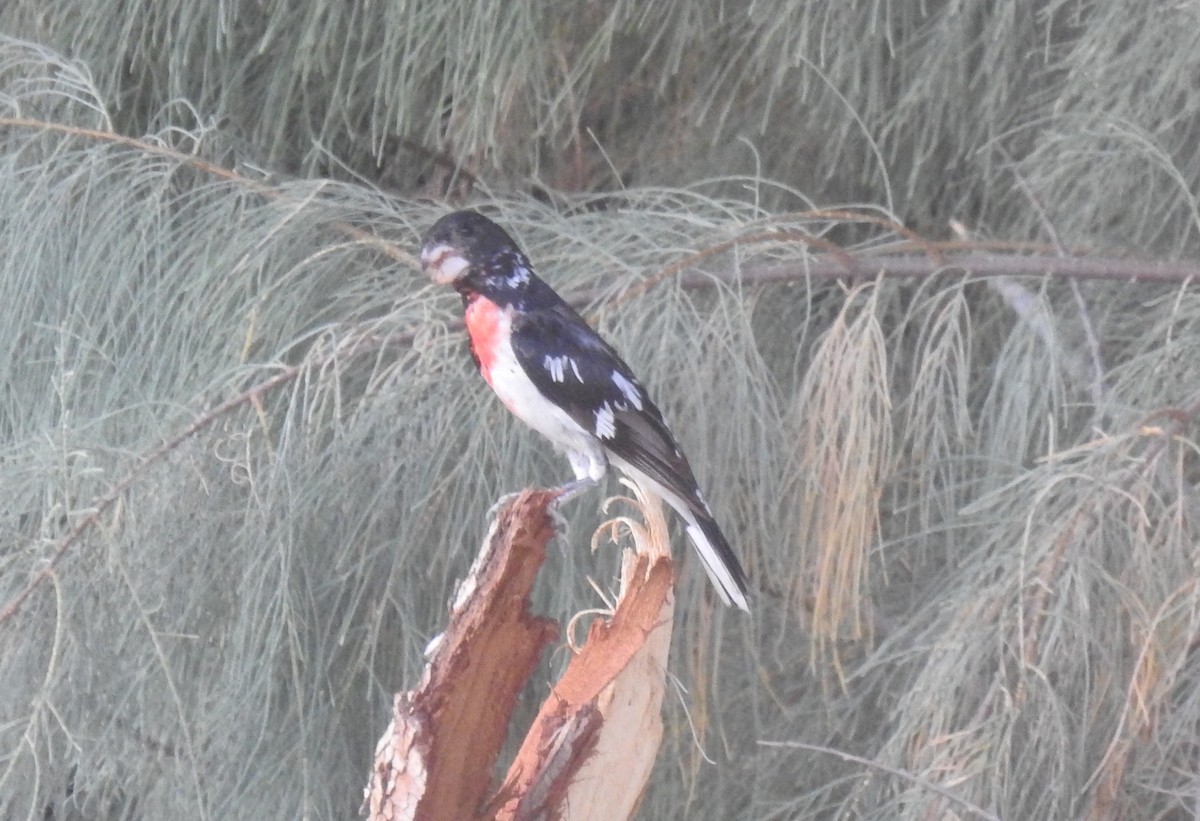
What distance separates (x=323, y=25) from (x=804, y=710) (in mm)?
887

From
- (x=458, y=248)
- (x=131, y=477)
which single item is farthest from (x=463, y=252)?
(x=131, y=477)

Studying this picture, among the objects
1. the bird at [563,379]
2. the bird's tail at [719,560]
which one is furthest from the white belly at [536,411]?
the bird's tail at [719,560]

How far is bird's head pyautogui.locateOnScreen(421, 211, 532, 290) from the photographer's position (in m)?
1.40

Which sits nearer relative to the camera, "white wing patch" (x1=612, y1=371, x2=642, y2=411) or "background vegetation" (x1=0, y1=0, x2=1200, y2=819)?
"background vegetation" (x1=0, y1=0, x2=1200, y2=819)

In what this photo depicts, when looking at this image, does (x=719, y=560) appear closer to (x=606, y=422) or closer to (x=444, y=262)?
(x=606, y=422)

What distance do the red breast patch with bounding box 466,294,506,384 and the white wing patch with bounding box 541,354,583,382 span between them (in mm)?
46

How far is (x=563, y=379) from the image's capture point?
4.58 feet

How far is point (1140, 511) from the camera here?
1.24m

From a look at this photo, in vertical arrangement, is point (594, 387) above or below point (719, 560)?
above

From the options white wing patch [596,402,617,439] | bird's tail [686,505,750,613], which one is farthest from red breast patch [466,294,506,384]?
bird's tail [686,505,750,613]

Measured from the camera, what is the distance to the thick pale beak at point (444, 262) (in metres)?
1.40

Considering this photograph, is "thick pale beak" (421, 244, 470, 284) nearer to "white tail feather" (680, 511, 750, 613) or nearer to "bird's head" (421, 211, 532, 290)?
"bird's head" (421, 211, 532, 290)

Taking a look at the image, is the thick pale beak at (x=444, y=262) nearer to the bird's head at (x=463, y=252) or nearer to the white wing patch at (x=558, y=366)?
the bird's head at (x=463, y=252)

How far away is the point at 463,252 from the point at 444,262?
2 cm
